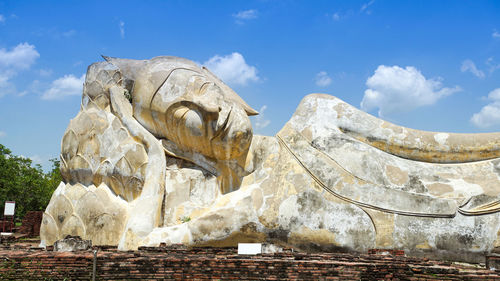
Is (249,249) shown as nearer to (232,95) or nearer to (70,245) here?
(70,245)

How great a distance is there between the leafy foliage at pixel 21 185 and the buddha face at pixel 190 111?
1891 cm

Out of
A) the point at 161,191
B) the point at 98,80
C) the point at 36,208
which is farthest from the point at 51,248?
the point at 36,208

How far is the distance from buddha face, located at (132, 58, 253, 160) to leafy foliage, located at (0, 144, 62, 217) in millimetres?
18913

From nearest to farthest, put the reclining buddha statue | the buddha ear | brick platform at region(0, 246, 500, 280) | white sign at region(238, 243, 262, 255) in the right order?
brick platform at region(0, 246, 500, 280)
white sign at region(238, 243, 262, 255)
the reclining buddha statue
the buddha ear

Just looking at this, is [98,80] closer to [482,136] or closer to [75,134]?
[75,134]

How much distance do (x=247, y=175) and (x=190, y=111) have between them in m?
1.59

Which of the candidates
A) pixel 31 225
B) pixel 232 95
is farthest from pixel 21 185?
pixel 232 95

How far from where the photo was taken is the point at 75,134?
970 cm

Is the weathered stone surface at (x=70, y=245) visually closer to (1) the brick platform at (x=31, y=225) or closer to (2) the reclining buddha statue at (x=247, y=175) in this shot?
(2) the reclining buddha statue at (x=247, y=175)

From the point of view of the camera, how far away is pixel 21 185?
26.8 metres

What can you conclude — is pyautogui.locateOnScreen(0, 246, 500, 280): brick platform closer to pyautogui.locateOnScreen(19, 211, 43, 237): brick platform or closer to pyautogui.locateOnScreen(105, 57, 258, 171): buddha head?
pyautogui.locateOnScreen(105, 57, 258, 171): buddha head

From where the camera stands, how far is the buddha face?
9.28 metres

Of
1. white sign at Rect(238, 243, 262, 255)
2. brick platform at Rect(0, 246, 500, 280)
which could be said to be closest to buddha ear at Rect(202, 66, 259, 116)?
white sign at Rect(238, 243, 262, 255)

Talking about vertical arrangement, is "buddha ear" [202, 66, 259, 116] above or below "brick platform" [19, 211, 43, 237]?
above
